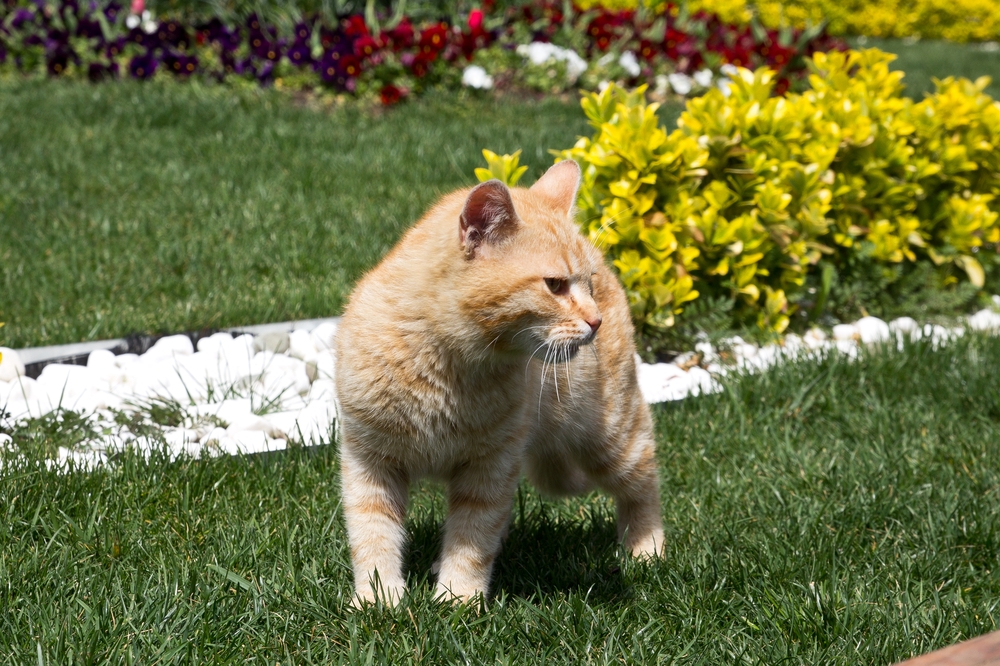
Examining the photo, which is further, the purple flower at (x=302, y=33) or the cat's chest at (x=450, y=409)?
the purple flower at (x=302, y=33)

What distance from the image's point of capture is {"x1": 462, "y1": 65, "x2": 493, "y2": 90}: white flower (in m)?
7.33

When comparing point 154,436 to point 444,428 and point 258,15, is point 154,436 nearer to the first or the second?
point 444,428

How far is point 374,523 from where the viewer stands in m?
2.32

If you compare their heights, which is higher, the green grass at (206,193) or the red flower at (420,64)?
the red flower at (420,64)

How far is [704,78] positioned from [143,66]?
15.3ft

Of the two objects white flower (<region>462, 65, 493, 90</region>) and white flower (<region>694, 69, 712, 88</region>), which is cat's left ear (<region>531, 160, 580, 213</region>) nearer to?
white flower (<region>462, 65, 493, 90</region>)

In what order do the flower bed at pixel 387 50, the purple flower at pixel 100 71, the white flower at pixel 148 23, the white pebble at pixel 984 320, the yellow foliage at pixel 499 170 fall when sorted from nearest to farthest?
the yellow foliage at pixel 499 170
the white pebble at pixel 984 320
the flower bed at pixel 387 50
the purple flower at pixel 100 71
the white flower at pixel 148 23

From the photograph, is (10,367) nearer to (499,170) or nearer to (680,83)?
(499,170)

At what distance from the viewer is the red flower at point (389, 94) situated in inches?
275

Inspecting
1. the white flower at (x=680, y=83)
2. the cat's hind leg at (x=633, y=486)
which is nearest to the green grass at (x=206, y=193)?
the white flower at (x=680, y=83)

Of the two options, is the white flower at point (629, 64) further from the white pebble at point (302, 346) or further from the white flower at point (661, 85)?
the white pebble at point (302, 346)

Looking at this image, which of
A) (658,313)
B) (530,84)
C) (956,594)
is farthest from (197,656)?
(530,84)

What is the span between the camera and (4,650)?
2.02m

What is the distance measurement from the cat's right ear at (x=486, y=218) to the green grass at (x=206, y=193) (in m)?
2.11
